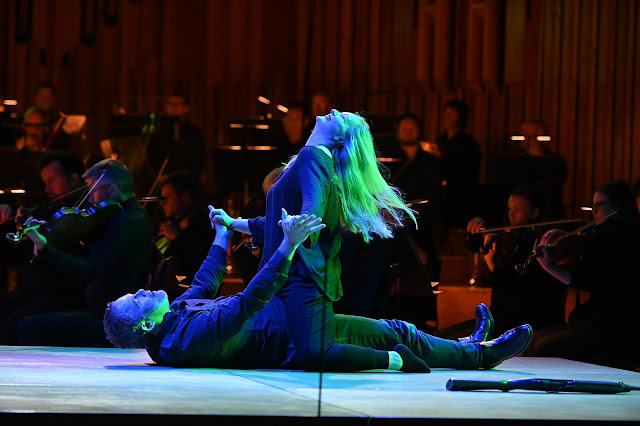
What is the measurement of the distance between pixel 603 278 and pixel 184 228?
2.46 m

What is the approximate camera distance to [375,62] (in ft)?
33.2

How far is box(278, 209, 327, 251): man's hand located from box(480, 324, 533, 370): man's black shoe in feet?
3.28

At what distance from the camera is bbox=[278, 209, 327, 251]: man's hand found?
354 cm

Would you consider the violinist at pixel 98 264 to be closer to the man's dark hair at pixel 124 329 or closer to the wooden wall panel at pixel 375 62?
the man's dark hair at pixel 124 329

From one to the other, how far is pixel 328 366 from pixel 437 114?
6.24 metres

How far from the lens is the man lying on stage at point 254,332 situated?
3.65 m

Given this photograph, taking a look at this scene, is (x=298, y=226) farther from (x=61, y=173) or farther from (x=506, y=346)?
(x=61, y=173)

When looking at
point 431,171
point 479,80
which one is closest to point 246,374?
point 431,171

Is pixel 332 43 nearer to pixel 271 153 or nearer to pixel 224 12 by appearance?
pixel 224 12

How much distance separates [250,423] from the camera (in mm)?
2713

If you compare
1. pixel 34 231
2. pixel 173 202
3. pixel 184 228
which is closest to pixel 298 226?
pixel 34 231

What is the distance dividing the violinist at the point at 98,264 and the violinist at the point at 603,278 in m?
2.01

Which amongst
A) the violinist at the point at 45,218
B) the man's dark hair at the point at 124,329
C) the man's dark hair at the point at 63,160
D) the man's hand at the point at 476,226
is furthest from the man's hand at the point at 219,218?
the man's hand at the point at 476,226

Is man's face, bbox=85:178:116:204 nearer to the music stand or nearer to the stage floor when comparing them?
the stage floor
